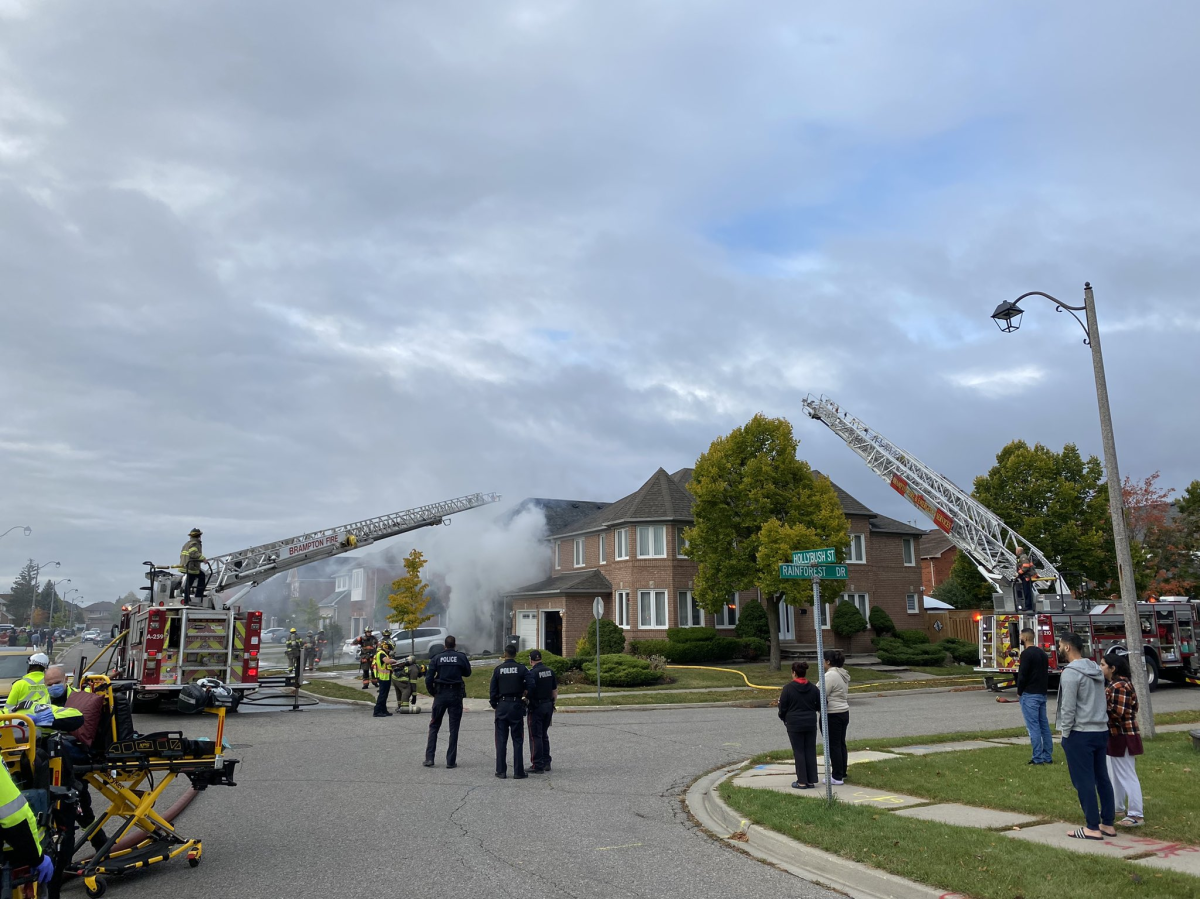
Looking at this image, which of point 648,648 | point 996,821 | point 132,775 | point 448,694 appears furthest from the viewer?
point 648,648

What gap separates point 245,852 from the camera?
24.2 ft

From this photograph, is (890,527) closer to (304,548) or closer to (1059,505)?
(1059,505)

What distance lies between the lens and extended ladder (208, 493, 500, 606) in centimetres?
2209

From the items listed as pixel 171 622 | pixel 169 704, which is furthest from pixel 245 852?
pixel 169 704

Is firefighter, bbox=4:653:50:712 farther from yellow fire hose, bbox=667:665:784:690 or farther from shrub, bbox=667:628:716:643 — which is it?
shrub, bbox=667:628:716:643

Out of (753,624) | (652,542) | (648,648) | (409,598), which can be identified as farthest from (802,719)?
(409,598)

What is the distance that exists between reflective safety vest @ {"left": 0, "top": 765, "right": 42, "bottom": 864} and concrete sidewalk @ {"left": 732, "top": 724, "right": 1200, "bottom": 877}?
554 centimetres

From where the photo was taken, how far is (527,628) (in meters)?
39.4

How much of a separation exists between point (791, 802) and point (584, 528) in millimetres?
30404

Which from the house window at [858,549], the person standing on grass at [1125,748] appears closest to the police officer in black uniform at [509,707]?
the person standing on grass at [1125,748]

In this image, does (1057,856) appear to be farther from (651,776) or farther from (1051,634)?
(1051,634)

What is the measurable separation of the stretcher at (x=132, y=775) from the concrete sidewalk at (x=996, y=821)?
197 inches

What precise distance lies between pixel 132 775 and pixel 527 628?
33.1 meters

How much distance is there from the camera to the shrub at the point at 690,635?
106 ft
